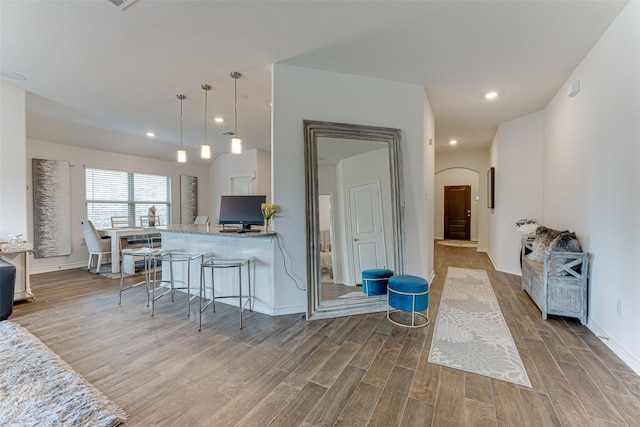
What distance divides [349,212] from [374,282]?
0.90 metres

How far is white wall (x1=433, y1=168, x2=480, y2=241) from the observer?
910cm

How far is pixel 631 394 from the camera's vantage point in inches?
68.8

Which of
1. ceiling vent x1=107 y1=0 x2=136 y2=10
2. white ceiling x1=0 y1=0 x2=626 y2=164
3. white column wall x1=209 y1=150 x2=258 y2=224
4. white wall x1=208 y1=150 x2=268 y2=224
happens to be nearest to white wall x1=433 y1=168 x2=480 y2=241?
white ceiling x1=0 y1=0 x2=626 y2=164

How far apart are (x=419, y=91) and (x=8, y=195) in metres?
5.56

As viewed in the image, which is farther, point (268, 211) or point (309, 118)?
point (309, 118)

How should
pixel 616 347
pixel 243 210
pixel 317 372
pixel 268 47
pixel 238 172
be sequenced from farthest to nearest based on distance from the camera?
1. pixel 238 172
2. pixel 243 210
3. pixel 268 47
4. pixel 616 347
5. pixel 317 372

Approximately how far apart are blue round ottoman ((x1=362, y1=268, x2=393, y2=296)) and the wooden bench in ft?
5.60

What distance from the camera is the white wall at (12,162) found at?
11.1 feet

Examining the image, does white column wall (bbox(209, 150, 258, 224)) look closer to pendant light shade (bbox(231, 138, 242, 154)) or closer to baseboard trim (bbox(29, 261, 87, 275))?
baseboard trim (bbox(29, 261, 87, 275))

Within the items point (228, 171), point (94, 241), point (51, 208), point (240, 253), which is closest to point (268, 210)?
point (240, 253)

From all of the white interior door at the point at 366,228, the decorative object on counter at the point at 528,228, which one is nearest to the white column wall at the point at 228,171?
the white interior door at the point at 366,228

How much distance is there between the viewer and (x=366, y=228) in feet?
10.8

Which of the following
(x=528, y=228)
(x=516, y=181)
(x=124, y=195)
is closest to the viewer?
(x=528, y=228)

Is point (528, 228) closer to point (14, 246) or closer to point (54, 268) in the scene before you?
point (14, 246)
